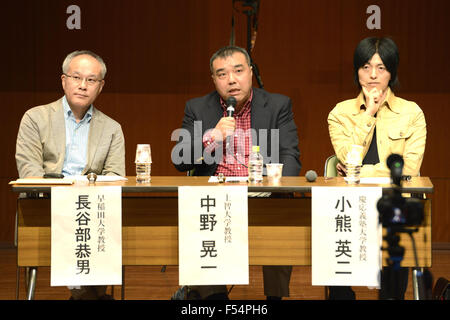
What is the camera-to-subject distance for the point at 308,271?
4.05 m

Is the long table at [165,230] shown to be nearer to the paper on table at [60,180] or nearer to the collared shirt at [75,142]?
the paper on table at [60,180]

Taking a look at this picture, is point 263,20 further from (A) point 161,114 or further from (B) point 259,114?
(B) point 259,114

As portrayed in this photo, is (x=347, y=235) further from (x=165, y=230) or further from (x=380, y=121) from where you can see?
(x=380, y=121)

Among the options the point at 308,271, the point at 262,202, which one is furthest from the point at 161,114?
the point at 262,202

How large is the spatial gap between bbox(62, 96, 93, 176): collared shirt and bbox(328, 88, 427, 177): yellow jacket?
4.17ft

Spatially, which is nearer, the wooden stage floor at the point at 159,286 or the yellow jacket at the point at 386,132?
the yellow jacket at the point at 386,132

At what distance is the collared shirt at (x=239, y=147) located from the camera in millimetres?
3000

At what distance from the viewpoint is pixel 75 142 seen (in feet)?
9.70

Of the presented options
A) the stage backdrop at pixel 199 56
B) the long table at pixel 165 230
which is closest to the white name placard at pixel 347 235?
the long table at pixel 165 230

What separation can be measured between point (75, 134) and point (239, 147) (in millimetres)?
829

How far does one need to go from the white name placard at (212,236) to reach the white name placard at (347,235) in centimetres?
28

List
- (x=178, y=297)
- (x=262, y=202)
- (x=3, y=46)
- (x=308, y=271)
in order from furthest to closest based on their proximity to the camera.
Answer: (x=3, y=46) → (x=308, y=271) → (x=178, y=297) → (x=262, y=202)

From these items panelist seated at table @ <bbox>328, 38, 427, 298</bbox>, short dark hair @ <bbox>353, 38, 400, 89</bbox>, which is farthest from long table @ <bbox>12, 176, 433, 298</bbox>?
short dark hair @ <bbox>353, 38, 400, 89</bbox>
